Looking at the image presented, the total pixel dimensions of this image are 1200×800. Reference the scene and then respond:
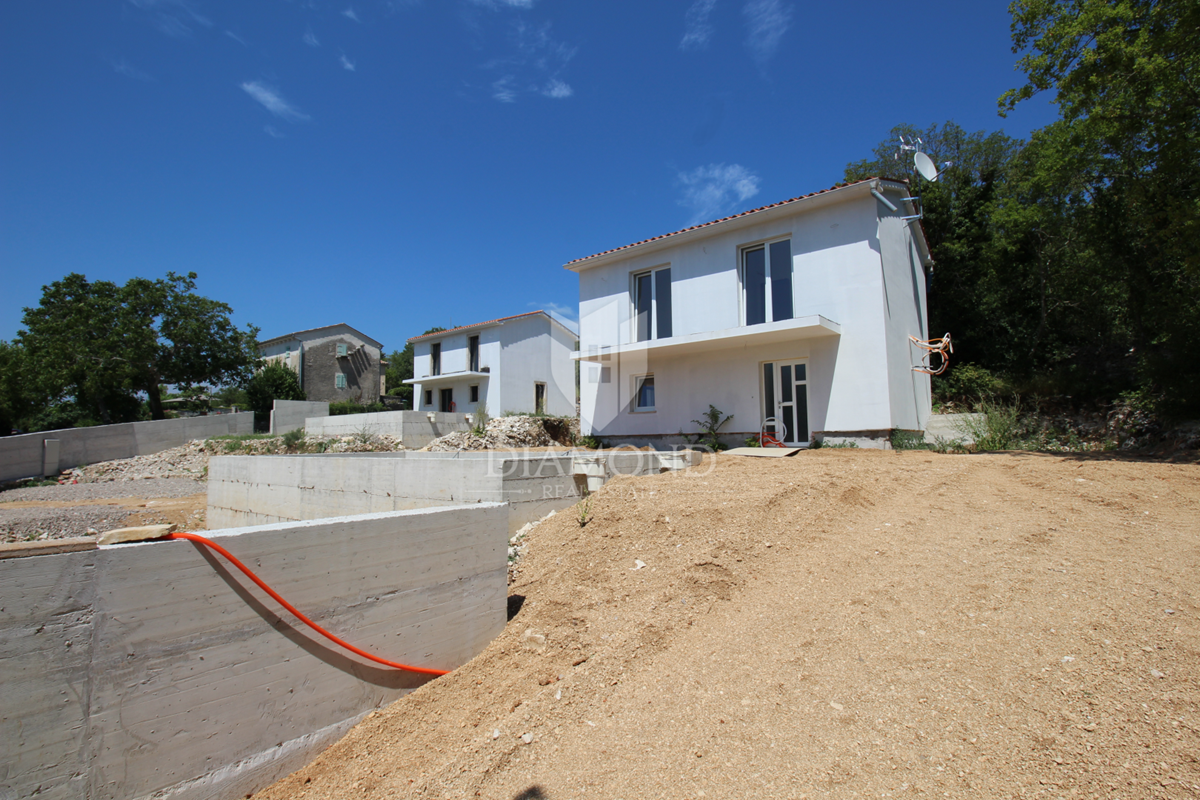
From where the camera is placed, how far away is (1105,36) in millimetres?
8125

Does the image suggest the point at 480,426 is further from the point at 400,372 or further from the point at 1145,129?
the point at 400,372

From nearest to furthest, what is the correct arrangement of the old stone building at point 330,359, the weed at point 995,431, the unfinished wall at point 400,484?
the unfinished wall at point 400,484 < the weed at point 995,431 < the old stone building at point 330,359

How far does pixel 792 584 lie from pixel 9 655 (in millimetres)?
4613

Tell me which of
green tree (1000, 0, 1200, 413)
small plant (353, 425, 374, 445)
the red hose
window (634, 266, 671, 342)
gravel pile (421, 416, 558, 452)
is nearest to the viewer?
the red hose

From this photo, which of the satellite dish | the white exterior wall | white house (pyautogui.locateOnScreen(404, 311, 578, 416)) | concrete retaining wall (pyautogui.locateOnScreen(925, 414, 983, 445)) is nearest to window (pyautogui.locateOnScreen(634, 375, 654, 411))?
the white exterior wall

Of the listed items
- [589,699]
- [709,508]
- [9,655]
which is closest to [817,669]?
[589,699]

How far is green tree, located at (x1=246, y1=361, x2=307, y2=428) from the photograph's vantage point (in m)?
26.1

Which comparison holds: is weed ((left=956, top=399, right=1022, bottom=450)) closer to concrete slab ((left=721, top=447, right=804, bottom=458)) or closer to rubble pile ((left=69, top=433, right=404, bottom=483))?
concrete slab ((left=721, top=447, right=804, bottom=458))

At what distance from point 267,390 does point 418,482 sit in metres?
25.2

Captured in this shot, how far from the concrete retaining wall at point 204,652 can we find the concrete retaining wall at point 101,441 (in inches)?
886

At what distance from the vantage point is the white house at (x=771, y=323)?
34.5 feet

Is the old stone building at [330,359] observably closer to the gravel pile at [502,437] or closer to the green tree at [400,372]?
the green tree at [400,372]

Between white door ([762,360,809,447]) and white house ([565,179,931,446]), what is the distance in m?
0.02

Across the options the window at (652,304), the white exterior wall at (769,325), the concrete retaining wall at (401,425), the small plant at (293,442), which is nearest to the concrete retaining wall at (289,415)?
the concrete retaining wall at (401,425)
